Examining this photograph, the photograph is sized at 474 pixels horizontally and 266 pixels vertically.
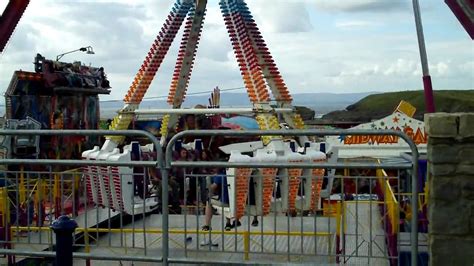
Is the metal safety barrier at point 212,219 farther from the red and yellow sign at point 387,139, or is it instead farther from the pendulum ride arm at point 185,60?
the red and yellow sign at point 387,139

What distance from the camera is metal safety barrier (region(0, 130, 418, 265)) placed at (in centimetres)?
586

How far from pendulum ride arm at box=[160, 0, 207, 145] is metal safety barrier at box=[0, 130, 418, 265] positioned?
15.2 feet

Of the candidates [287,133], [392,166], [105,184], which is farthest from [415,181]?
[105,184]

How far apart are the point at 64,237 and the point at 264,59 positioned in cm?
1065

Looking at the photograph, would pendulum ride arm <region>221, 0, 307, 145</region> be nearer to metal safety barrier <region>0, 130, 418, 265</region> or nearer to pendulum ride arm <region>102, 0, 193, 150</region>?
pendulum ride arm <region>102, 0, 193, 150</region>

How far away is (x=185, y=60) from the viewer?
16.4 m

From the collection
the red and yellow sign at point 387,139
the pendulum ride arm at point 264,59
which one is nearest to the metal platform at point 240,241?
the pendulum ride arm at point 264,59

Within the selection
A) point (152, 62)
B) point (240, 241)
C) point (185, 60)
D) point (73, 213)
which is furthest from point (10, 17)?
point (73, 213)

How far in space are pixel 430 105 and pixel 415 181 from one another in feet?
30.0

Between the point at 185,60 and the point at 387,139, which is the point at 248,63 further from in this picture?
the point at 387,139

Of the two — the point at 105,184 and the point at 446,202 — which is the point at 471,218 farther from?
the point at 105,184

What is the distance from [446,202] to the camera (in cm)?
508

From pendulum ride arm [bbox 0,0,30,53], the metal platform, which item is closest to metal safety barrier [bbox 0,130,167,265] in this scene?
the metal platform

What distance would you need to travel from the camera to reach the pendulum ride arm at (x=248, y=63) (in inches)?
555
